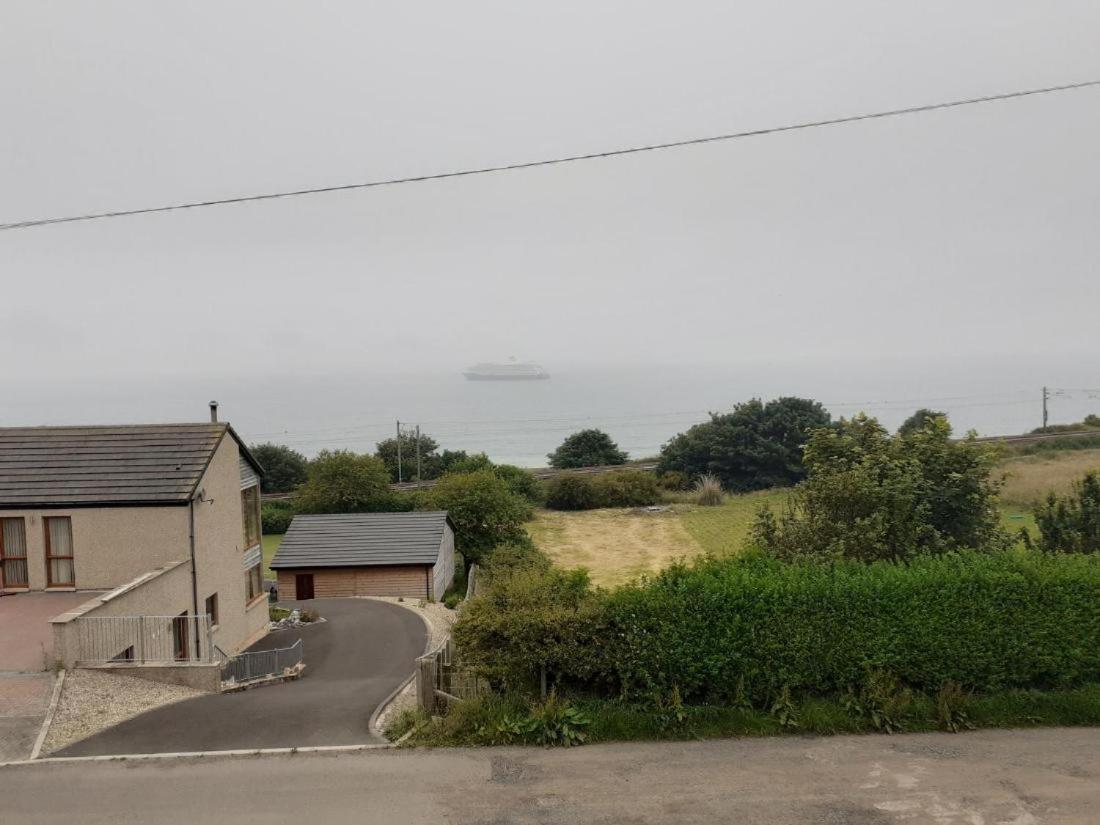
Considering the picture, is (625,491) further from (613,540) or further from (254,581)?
(254,581)

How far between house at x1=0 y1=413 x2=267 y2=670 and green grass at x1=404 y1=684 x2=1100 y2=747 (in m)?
7.81

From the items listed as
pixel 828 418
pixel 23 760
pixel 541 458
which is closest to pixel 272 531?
→ pixel 23 760

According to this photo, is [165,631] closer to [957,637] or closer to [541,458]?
[957,637]

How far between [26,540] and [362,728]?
11.2 metres

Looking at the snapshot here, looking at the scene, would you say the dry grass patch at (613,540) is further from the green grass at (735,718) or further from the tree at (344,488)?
the green grass at (735,718)

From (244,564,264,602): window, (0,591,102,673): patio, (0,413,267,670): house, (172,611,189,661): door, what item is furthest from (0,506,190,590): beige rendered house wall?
(244,564,264,602): window

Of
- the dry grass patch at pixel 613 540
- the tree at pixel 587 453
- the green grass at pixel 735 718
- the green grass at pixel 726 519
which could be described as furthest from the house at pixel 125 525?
the tree at pixel 587 453

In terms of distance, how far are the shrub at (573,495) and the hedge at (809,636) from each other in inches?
1895

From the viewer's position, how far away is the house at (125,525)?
56.5ft

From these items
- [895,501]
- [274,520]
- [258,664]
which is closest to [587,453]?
[274,520]

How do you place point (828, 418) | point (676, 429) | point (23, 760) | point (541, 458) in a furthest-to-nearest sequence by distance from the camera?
point (676, 429) → point (541, 458) → point (828, 418) → point (23, 760)

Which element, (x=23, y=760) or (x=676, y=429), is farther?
(x=676, y=429)

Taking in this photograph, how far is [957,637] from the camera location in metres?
11.6

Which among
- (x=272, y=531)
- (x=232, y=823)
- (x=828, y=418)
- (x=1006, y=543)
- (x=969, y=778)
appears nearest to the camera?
(x=232, y=823)
